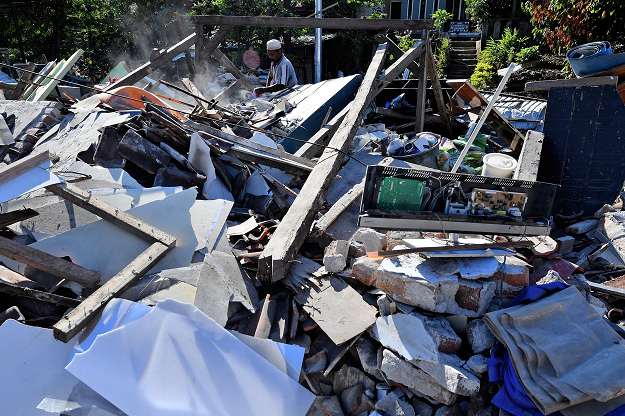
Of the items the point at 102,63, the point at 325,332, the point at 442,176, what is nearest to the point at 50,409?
the point at 325,332

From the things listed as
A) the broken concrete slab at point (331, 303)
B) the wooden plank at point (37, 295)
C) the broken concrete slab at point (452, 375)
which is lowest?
the broken concrete slab at point (452, 375)

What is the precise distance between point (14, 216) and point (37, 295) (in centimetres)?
89

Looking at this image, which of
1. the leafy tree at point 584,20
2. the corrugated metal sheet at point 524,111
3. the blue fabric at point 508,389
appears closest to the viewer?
the blue fabric at point 508,389

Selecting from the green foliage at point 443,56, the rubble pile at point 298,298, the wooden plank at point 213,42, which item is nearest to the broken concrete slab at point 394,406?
the rubble pile at point 298,298

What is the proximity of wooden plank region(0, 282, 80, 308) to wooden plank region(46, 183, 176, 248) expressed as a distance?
74 cm

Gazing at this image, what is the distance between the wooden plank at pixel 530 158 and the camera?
434 centimetres

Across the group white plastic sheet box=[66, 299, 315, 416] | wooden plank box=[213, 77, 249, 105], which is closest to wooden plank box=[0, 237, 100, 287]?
white plastic sheet box=[66, 299, 315, 416]

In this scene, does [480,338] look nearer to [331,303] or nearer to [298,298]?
[331,303]

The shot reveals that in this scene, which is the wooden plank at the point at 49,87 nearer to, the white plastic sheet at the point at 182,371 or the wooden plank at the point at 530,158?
the white plastic sheet at the point at 182,371

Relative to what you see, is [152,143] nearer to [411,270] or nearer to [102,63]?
[411,270]

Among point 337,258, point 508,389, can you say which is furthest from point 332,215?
point 508,389

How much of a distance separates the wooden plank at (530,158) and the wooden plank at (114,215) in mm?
3558

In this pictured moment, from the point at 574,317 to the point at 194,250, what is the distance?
2913 millimetres

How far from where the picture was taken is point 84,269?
326 cm
